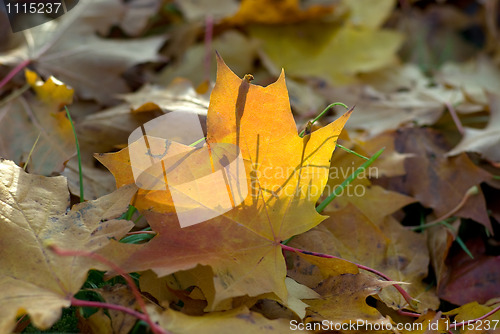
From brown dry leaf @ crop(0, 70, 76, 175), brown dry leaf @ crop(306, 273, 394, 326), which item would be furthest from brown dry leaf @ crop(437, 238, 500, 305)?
brown dry leaf @ crop(0, 70, 76, 175)

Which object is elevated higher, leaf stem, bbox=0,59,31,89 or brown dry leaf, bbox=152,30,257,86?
leaf stem, bbox=0,59,31,89

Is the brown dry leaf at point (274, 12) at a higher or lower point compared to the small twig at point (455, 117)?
higher

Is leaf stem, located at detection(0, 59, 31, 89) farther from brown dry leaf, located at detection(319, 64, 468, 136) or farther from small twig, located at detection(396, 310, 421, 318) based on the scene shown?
small twig, located at detection(396, 310, 421, 318)

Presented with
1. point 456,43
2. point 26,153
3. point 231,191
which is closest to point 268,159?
point 231,191

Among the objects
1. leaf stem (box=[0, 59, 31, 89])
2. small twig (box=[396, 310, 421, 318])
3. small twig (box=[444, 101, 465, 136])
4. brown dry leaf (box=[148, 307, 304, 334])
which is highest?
leaf stem (box=[0, 59, 31, 89])

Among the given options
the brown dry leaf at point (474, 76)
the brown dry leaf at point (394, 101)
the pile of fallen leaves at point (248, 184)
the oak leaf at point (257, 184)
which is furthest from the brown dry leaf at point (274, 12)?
the oak leaf at point (257, 184)

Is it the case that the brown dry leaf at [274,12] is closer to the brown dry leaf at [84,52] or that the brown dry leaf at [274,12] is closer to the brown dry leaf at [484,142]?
the brown dry leaf at [84,52]

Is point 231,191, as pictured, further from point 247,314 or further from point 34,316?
point 34,316
